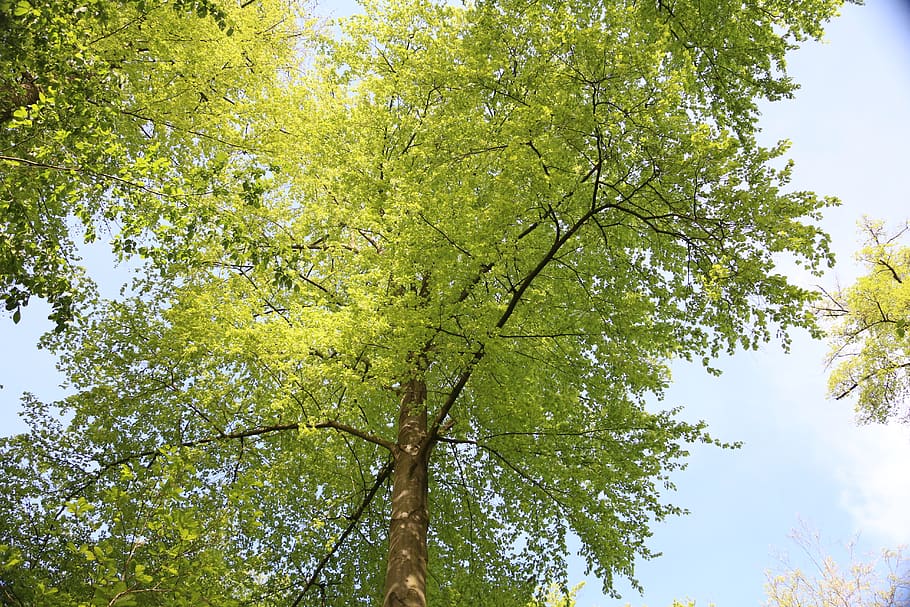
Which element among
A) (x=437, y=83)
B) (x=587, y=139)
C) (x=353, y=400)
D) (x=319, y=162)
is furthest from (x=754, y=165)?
(x=319, y=162)

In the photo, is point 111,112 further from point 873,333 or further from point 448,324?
point 873,333

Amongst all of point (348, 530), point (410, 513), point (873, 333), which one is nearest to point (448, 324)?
point (410, 513)

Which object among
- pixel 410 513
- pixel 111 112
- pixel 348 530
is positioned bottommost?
pixel 410 513

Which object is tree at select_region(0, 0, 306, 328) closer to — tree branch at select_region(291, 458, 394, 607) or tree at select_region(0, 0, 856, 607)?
tree at select_region(0, 0, 856, 607)

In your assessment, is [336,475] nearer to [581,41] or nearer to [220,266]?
[220,266]

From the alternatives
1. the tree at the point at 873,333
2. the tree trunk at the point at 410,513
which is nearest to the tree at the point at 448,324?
the tree trunk at the point at 410,513

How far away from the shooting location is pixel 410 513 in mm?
7578

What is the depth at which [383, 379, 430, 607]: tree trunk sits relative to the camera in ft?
22.3

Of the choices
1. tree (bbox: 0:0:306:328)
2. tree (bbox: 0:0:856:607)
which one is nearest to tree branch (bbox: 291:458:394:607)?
tree (bbox: 0:0:856:607)

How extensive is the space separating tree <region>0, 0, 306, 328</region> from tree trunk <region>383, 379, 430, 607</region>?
13.5 feet

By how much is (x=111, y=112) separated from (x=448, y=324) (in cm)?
378

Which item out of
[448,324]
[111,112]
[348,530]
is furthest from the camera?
[348,530]

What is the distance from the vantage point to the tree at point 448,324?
20.5ft

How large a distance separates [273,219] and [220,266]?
120 centimetres
